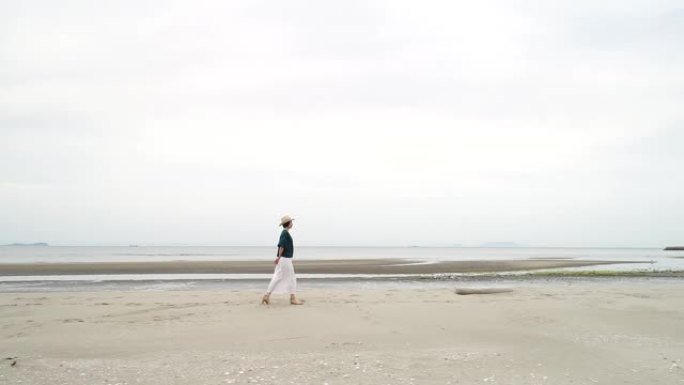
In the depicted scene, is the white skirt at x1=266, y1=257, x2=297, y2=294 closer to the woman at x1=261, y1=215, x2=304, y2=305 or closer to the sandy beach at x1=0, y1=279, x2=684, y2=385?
the woman at x1=261, y1=215, x2=304, y2=305

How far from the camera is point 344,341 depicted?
24.8 ft

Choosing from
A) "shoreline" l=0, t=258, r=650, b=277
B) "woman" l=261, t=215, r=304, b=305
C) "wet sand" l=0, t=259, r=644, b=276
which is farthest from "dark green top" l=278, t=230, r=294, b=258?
"wet sand" l=0, t=259, r=644, b=276

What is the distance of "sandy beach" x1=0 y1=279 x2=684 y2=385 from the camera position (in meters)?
5.87

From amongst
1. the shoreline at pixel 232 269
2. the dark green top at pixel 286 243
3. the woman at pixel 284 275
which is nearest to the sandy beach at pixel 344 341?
the woman at pixel 284 275

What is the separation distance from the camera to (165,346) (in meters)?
7.21

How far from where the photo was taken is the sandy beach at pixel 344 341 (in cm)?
587

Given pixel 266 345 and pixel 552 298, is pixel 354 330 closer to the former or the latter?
pixel 266 345

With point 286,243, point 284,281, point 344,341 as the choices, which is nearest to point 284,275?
point 284,281

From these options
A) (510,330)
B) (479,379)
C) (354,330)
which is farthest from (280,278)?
(479,379)

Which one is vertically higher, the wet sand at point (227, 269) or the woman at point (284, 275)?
the woman at point (284, 275)

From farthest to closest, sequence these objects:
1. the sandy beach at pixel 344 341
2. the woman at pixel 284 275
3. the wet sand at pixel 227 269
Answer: the wet sand at pixel 227 269, the woman at pixel 284 275, the sandy beach at pixel 344 341

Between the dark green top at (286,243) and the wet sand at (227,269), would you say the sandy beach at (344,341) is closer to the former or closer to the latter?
the dark green top at (286,243)

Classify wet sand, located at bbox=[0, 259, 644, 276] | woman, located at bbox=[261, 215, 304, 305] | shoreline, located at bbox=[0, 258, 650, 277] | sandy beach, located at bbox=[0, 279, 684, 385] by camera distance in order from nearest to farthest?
sandy beach, located at bbox=[0, 279, 684, 385] < woman, located at bbox=[261, 215, 304, 305] < shoreline, located at bbox=[0, 258, 650, 277] < wet sand, located at bbox=[0, 259, 644, 276]

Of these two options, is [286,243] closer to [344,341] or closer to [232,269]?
[344,341]
